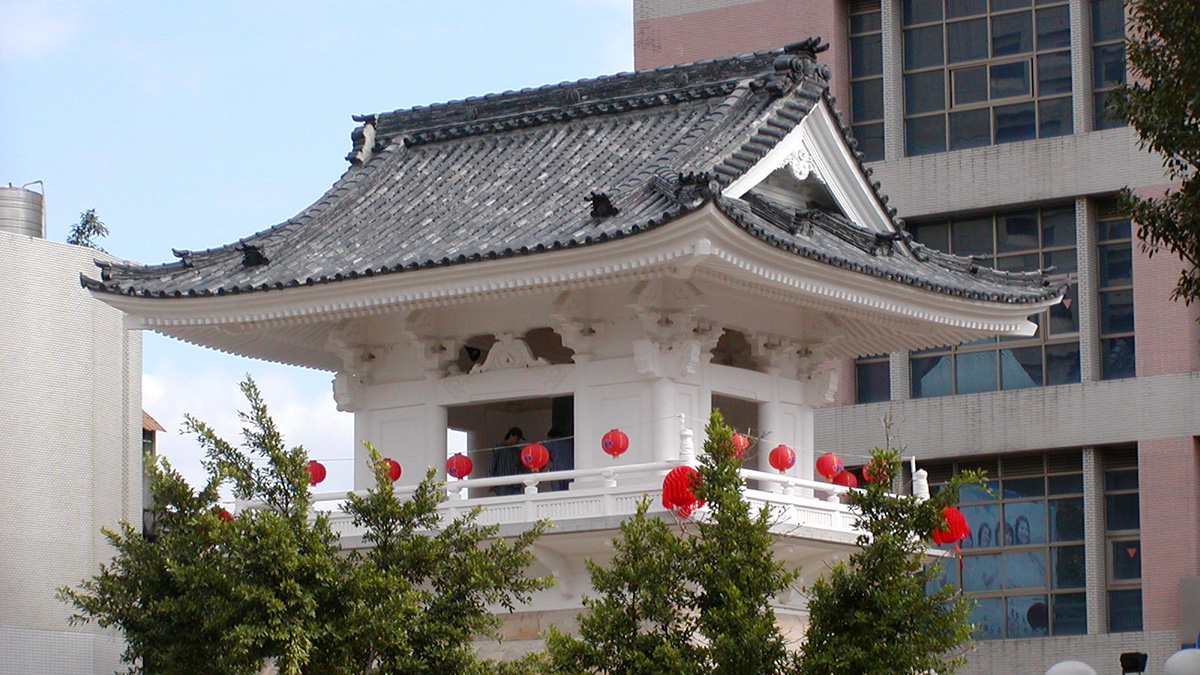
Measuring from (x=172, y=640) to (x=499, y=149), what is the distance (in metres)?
8.68

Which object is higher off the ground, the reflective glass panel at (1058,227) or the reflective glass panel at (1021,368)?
the reflective glass panel at (1058,227)

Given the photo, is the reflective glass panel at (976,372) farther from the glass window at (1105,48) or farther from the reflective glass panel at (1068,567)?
the glass window at (1105,48)

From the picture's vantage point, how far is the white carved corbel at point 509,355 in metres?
23.0

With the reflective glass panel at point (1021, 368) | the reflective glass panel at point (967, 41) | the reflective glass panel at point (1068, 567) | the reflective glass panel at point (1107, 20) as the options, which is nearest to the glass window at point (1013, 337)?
the reflective glass panel at point (1021, 368)

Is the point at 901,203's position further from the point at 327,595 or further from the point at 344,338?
the point at 327,595

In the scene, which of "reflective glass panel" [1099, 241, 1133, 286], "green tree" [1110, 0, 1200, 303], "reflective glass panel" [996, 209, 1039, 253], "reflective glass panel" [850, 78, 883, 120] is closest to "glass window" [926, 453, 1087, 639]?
"reflective glass panel" [1099, 241, 1133, 286]

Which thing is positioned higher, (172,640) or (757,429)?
(757,429)

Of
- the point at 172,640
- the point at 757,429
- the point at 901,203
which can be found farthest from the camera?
the point at 901,203

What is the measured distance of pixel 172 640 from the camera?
18.8 metres

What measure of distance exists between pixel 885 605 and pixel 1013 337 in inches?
895

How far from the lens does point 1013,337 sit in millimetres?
38750

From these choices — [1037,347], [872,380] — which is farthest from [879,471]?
[872,380]

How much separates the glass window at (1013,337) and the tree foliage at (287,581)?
69.2ft

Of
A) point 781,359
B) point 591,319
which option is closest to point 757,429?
point 781,359
